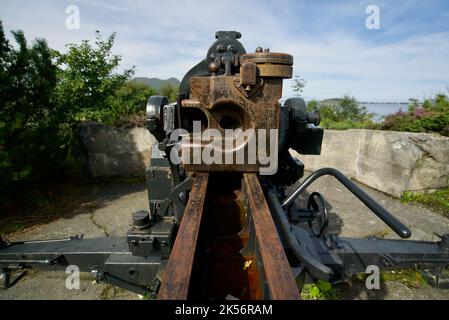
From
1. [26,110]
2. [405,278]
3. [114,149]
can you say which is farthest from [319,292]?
[114,149]

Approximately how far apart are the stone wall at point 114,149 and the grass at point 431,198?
5450 millimetres

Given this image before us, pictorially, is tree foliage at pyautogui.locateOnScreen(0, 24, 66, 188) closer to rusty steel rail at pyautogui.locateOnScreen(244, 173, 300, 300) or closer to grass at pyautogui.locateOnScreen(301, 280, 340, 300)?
rusty steel rail at pyautogui.locateOnScreen(244, 173, 300, 300)

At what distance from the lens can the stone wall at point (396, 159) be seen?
4590 mm

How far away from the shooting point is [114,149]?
599 centimetres

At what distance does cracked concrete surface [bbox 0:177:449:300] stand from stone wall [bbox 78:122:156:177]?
45 centimetres

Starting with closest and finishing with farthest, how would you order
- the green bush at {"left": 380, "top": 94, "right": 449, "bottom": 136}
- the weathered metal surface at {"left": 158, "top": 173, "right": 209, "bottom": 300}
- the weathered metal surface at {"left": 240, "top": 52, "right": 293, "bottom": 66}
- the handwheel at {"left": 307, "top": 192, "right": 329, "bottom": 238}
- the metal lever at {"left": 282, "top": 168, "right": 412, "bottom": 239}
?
the weathered metal surface at {"left": 158, "top": 173, "right": 209, "bottom": 300} → the metal lever at {"left": 282, "top": 168, "right": 412, "bottom": 239} → the weathered metal surface at {"left": 240, "top": 52, "right": 293, "bottom": 66} → the handwheel at {"left": 307, "top": 192, "right": 329, "bottom": 238} → the green bush at {"left": 380, "top": 94, "right": 449, "bottom": 136}

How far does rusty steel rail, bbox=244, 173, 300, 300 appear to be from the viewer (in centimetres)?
77

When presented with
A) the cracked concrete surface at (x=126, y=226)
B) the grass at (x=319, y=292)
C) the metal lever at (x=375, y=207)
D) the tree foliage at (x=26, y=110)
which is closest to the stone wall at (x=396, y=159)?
the cracked concrete surface at (x=126, y=226)

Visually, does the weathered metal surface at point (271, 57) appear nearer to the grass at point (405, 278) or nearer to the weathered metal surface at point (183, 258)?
the weathered metal surface at point (183, 258)

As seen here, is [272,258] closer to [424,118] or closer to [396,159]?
[396,159]

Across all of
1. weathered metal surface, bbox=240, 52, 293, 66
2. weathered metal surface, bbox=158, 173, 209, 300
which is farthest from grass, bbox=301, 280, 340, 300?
weathered metal surface, bbox=240, 52, 293, 66

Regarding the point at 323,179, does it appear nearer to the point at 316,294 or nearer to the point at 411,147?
the point at 411,147

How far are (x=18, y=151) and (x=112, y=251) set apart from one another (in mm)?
2894
